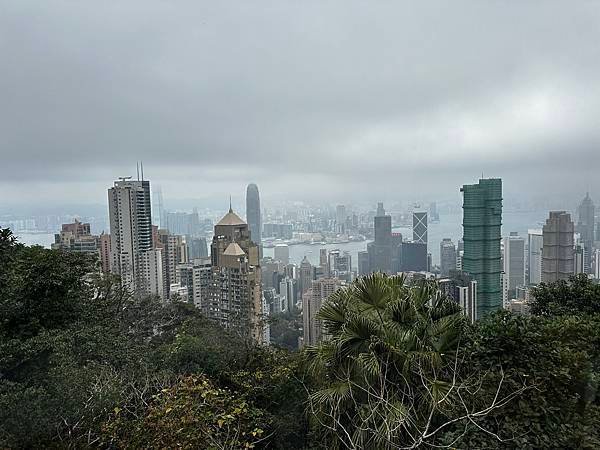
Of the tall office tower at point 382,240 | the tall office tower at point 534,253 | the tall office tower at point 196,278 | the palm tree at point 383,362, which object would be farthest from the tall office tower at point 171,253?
the palm tree at point 383,362

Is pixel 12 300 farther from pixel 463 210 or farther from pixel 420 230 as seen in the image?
pixel 420 230

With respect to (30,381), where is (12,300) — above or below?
above

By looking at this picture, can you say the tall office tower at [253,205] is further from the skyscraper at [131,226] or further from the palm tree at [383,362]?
the palm tree at [383,362]

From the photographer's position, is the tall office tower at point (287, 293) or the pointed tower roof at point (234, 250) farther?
the tall office tower at point (287, 293)

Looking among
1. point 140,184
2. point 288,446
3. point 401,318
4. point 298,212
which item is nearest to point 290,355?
point 288,446

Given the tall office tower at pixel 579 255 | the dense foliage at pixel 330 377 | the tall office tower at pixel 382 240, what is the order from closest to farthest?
the dense foliage at pixel 330 377 < the tall office tower at pixel 579 255 < the tall office tower at pixel 382 240

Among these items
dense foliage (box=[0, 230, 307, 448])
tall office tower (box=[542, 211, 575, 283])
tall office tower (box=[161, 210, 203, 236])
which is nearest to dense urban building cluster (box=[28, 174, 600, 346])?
tall office tower (box=[542, 211, 575, 283])

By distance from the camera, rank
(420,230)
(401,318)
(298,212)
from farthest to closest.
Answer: (298,212)
(420,230)
(401,318)
